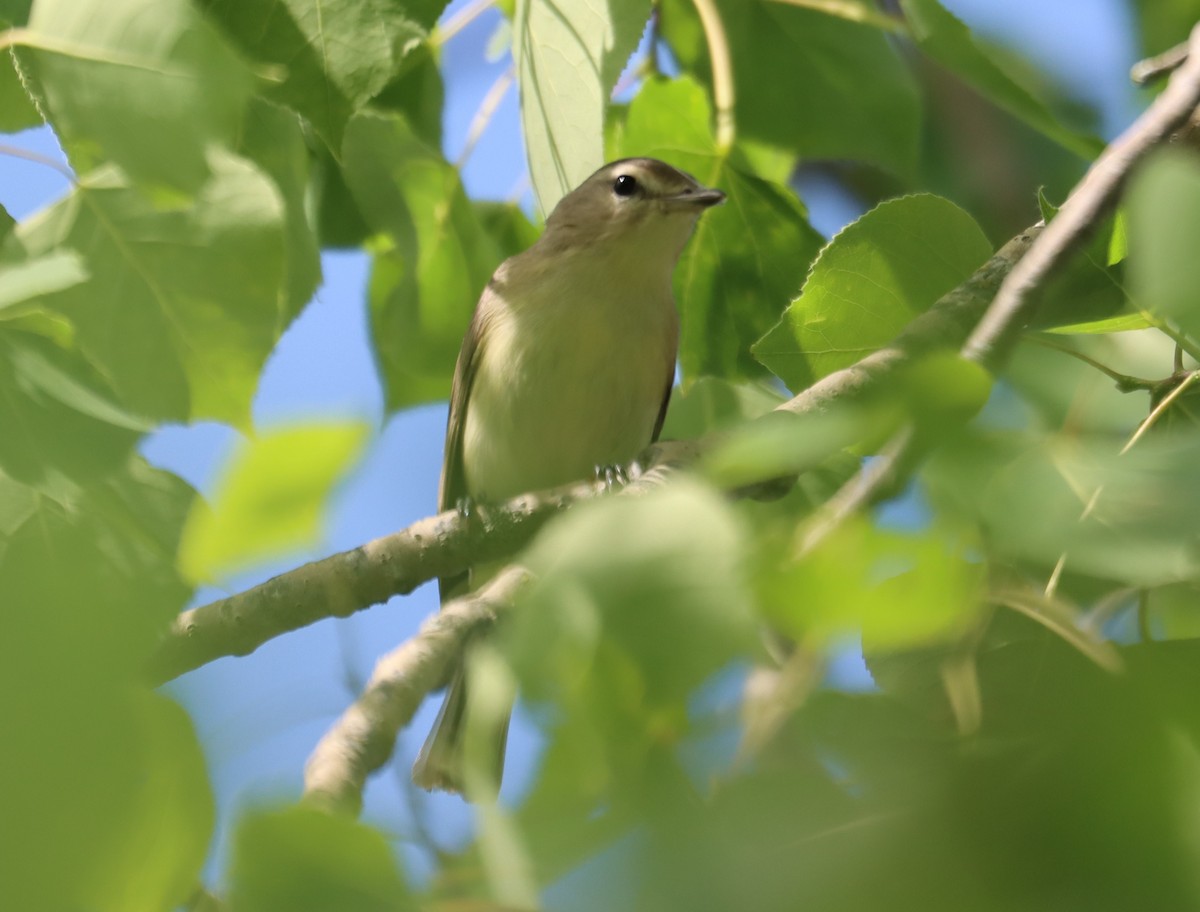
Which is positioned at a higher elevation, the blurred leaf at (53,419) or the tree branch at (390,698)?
the blurred leaf at (53,419)

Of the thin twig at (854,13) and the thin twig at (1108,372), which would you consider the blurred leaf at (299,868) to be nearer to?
the thin twig at (1108,372)

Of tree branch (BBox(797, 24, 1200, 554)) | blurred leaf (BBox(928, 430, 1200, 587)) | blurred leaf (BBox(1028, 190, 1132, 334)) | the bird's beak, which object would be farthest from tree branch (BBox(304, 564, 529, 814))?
the bird's beak

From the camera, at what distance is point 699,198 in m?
3.69

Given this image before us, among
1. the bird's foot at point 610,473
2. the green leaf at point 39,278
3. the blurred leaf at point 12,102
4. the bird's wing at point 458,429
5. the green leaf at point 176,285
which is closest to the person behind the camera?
the green leaf at point 39,278

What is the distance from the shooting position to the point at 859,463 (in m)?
2.70

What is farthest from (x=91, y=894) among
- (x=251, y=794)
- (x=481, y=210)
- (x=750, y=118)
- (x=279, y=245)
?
(x=481, y=210)

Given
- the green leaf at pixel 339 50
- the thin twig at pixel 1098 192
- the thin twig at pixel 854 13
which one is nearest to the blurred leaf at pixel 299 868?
the thin twig at pixel 1098 192

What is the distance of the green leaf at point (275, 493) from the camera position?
3.00 ft

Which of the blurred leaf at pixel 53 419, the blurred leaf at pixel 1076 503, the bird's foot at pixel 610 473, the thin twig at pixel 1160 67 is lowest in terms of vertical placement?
the bird's foot at pixel 610 473

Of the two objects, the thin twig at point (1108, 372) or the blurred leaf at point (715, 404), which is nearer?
the thin twig at point (1108, 372)

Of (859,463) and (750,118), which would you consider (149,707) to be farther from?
(750,118)

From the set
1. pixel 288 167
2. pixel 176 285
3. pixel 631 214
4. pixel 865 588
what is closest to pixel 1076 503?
pixel 865 588

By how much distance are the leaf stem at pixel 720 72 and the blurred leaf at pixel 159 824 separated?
2.65 meters

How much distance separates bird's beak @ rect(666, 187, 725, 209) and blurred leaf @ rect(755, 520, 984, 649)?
2.73m
